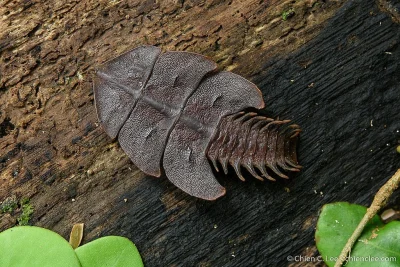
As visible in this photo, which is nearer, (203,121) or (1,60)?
(203,121)

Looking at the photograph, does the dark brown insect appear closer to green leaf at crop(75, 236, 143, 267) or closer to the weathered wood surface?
the weathered wood surface

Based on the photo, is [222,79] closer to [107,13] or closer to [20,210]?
[107,13]

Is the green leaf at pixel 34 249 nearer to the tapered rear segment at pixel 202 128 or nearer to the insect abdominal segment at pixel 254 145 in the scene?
the tapered rear segment at pixel 202 128

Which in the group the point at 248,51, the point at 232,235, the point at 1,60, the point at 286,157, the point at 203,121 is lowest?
the point at 232,235

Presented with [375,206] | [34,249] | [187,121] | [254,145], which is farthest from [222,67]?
[34,249]

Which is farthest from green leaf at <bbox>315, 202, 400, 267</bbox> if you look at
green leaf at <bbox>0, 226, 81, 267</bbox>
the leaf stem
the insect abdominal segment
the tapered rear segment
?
green leaf at <bbox>0, 226, 81, 267</bbox>

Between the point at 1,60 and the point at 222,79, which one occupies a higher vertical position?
the point at 1,60

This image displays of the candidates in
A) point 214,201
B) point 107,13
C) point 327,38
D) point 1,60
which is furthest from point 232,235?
point 1,60
